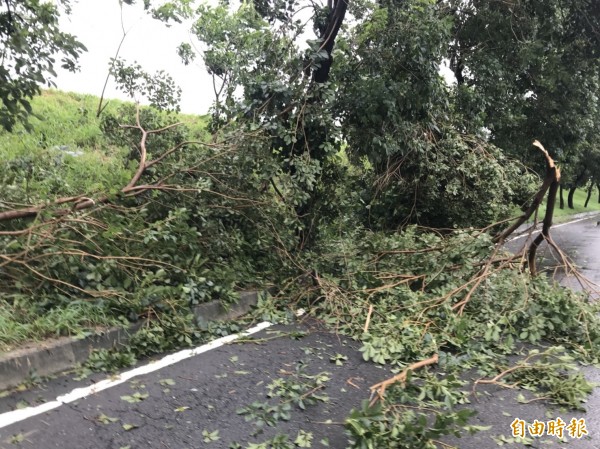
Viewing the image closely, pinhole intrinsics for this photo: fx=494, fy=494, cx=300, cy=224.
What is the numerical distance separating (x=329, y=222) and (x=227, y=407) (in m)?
4.70

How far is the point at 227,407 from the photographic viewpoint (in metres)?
3.53

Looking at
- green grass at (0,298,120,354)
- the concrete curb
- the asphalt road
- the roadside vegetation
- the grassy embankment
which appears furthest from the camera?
the roadside vegetation

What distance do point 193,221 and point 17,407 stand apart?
9.93ft

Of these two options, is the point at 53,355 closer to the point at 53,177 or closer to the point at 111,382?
the point at 111,382

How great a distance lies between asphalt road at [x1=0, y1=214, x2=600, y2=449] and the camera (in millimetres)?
3043

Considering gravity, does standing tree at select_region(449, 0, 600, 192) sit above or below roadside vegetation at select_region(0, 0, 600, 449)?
above

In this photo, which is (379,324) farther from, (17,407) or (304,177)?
(17,407)

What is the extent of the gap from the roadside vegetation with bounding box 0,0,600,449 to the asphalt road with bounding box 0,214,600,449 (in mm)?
163

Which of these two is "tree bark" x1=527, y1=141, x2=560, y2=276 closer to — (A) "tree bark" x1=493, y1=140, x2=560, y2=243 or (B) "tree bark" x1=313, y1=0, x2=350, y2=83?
(A) "tree bark" x1=493, y1=140, x2=560, y2=243

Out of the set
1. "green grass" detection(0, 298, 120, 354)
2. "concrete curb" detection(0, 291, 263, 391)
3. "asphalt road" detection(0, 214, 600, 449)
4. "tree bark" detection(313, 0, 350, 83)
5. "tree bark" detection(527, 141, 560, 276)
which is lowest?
"asphalt road" detection(0, 214, 600, 449)

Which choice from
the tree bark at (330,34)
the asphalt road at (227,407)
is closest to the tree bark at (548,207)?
the asphalt road at (227,407)

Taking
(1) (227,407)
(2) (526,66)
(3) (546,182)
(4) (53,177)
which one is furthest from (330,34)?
(2) (526,66)

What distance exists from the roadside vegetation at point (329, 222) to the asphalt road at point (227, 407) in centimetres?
16

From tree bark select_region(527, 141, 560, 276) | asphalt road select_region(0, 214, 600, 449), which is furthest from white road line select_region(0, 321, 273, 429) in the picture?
tree bark select_region(527, 141, 560, 276)
